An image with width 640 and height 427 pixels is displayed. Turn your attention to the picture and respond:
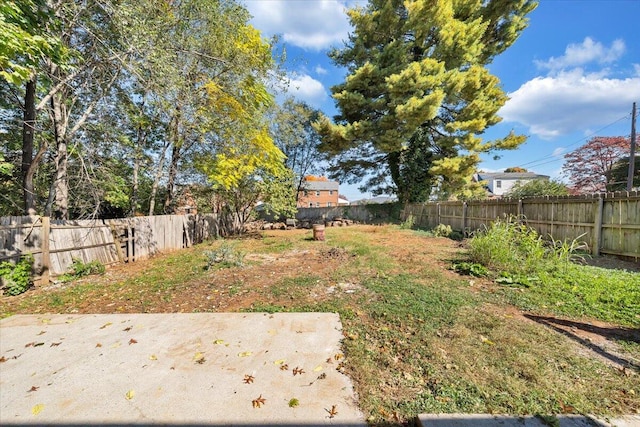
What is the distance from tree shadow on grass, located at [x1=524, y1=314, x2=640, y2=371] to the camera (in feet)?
7.61

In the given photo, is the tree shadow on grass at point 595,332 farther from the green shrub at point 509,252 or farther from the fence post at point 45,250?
the fence post at point 45,250

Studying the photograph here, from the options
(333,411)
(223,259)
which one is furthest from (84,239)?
(333,411)

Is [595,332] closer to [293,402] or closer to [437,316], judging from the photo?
[437,316]

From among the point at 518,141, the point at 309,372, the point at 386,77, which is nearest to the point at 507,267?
the point at 309,372

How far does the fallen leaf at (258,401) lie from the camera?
1.85 metres

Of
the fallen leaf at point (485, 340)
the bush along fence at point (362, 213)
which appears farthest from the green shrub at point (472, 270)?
the bush along fence at point (362, 213)

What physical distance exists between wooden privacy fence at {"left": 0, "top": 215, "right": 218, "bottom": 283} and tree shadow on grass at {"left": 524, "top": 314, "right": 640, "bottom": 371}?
26.3 feet

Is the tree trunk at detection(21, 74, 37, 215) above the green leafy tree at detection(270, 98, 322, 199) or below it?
below

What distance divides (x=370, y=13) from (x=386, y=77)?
471 centimetres

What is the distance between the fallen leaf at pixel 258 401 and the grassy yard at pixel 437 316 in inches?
27.9

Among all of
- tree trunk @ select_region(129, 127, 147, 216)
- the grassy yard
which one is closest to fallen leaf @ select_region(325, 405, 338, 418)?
the grassy yard

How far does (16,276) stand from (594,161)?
106 ft

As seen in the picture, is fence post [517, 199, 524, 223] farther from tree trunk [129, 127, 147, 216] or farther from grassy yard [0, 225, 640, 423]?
tree trunk [129, 127, 147, 216]

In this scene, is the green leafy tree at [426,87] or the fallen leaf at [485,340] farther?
the green leafy tree at [426,87]
